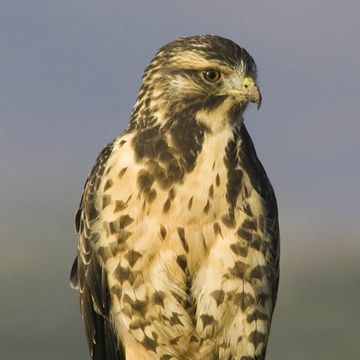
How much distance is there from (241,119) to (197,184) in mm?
641

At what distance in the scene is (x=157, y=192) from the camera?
10695 millimetres

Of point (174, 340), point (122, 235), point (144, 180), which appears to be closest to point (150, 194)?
point (144, 180)

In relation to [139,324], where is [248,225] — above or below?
above

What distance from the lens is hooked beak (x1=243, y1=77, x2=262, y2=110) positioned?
35.6 feet

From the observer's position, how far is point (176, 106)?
36.0 feet

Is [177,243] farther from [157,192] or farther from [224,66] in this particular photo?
[224,66]

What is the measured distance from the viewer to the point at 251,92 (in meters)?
10.9

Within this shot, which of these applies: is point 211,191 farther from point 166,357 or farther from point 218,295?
point 166,357

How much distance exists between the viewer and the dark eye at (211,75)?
1098cm

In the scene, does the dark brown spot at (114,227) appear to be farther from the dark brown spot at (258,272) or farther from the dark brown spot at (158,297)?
the dark brown spot at (258,272)

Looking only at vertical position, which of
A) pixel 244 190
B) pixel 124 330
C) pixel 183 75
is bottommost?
pixel 124 330

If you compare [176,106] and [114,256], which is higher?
[176,106]

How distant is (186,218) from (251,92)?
1016mm

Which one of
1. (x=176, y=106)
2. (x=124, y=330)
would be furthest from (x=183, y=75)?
(x=124, y=330)
